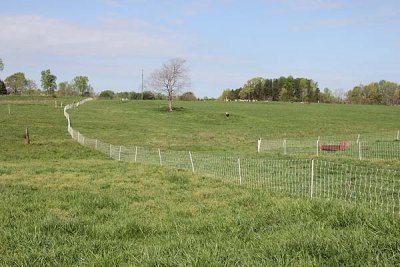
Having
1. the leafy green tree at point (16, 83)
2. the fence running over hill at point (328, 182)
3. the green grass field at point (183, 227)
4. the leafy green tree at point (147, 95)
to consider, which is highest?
the leafy green tree at point (16, 83)

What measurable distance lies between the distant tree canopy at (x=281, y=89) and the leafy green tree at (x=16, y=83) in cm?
9002

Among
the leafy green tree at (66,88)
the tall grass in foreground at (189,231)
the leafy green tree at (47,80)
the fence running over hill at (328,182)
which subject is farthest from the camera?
the leafy green tree at (66,88)

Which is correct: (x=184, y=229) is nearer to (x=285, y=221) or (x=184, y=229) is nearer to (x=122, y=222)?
(x=122, y=222)

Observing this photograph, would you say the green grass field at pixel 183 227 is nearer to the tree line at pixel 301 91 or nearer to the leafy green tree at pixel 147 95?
the leafy green tree at pixel 147 95

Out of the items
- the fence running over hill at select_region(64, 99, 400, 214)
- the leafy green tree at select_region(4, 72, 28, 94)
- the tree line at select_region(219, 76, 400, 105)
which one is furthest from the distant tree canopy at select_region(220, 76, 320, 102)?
the fence running over hill at select_region(64, 99, 400, 214)

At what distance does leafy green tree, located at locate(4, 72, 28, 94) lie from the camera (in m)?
158

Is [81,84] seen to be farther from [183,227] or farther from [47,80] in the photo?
[183,227]

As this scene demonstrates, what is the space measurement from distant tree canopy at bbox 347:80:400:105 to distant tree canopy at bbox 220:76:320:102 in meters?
15.3

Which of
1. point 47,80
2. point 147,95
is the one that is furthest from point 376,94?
point 47,80

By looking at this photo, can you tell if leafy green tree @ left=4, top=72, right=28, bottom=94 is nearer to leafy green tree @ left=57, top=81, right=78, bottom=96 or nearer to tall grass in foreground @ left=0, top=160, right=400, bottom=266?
leafy green tree @ left=57, top=81, right=78, bottom=96

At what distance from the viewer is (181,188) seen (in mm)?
12234

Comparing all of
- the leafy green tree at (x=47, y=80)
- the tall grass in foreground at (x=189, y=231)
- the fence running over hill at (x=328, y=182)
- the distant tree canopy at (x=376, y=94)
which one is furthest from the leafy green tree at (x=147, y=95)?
the tall grass in foreground at (x=189, y=231)

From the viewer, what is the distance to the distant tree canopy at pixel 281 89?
169125mm

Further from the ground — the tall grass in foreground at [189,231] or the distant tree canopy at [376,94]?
the distant tree canopy at [376,94]
